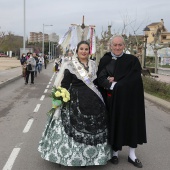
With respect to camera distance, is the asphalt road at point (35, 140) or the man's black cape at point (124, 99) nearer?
the man's black cape at point (124, 99)

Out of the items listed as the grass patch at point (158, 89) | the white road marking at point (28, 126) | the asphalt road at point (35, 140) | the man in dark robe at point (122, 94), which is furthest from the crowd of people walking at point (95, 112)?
the grass patch at point (158, 89)

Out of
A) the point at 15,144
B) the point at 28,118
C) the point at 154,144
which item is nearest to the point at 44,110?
the point at 28,118

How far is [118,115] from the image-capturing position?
14.5 feet

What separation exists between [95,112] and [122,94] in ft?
1.51

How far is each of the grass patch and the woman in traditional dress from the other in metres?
7.46

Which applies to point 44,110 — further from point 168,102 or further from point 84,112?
point 84,112

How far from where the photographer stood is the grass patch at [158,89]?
1217 centimetres

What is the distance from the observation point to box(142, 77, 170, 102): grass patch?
12172mm

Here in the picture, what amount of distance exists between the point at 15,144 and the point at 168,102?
6592 millimetres

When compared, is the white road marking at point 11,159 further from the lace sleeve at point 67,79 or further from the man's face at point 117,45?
the man's face at point 117,45

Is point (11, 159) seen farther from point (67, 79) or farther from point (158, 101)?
point (158, 101)

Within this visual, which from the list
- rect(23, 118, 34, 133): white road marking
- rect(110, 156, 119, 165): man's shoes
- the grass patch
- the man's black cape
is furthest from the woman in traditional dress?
the grass patch

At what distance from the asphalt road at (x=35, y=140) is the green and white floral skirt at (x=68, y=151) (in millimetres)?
298

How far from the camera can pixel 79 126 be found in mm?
4270
